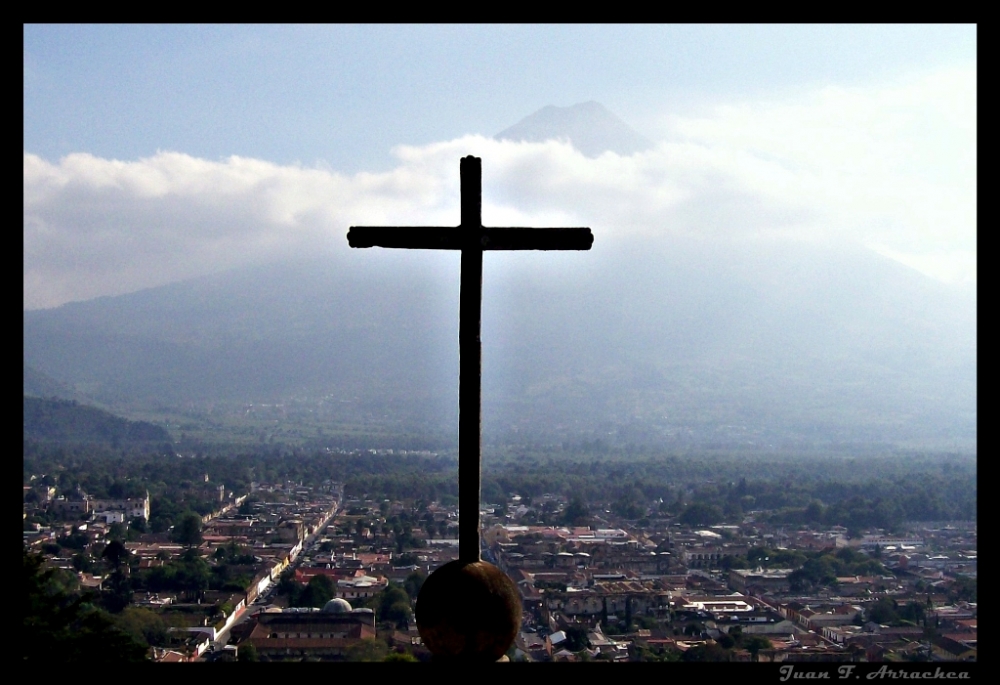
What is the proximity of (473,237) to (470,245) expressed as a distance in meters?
0.04

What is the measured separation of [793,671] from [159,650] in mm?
15090

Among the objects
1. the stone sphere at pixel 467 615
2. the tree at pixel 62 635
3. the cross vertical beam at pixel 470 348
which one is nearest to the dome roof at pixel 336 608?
the tree at pixel 62 635

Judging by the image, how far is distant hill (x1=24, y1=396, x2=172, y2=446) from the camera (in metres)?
69.5

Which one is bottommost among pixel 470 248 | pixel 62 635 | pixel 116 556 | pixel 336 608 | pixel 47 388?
pixel 116 556

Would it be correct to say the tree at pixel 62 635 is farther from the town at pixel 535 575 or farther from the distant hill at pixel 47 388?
the distant hill at pixel 47 388

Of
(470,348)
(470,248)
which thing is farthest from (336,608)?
(470,248)

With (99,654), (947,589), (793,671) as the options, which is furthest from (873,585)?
(793,671)

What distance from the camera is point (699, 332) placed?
5428 inches

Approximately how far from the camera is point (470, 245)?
15.7 feet

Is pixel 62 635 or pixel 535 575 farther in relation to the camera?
pixel 535 575

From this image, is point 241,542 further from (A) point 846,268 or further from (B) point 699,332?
(A) point 846,268

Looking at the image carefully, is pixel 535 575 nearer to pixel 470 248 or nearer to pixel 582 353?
pixel 470 248
